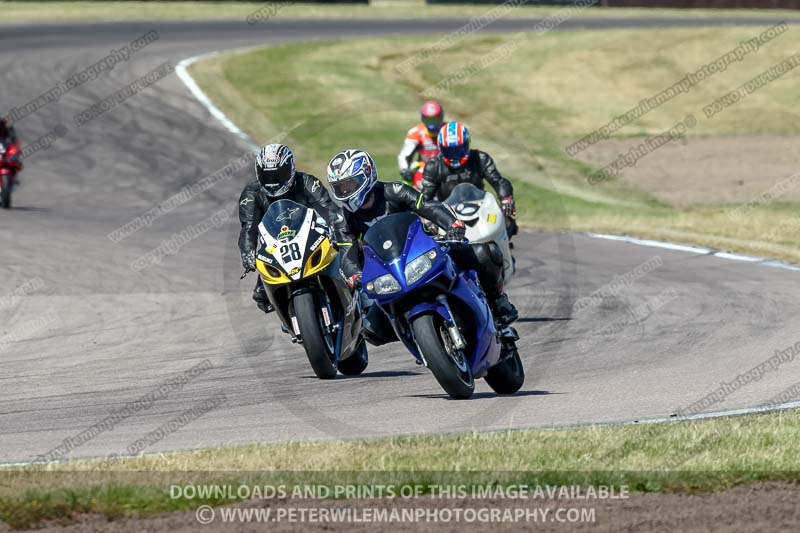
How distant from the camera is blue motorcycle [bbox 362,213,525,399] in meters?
8.74

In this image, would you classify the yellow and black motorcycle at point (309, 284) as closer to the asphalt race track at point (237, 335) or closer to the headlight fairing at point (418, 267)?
the asphalt race track at point (237, 335)

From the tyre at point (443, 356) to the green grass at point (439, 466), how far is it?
732 millimetres

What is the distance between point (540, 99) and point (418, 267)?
88.9ft

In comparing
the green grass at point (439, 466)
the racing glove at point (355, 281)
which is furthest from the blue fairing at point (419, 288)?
the green grass at point (439, 466)

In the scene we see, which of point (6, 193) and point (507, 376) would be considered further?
point (6, 193)

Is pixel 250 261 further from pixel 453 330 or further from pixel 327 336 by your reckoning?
pixel 453 330

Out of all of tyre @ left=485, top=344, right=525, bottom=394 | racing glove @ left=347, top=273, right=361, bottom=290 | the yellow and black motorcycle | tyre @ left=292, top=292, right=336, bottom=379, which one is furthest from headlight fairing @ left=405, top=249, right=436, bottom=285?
tyre @ left=292, top=292, right=336, bottom=379

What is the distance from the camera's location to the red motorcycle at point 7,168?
68.2 feet

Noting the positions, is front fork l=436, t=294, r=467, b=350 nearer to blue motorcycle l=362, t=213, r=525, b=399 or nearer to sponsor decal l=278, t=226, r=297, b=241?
blue motorcycle l=362, t=213, r=525, b=399

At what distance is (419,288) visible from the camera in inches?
347

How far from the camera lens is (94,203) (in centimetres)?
2336

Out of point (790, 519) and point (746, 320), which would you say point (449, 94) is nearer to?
point (746, 320)

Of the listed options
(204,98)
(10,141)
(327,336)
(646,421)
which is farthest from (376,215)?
(204,98)

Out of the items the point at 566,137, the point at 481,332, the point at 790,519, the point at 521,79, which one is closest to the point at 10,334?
the point at 481,332
